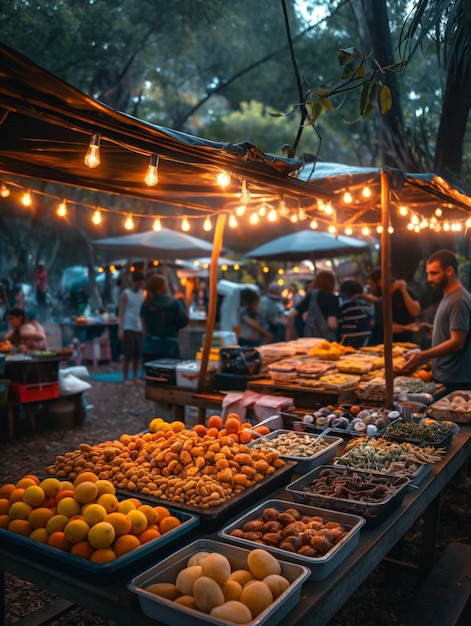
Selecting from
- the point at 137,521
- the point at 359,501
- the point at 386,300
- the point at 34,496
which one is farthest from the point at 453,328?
the point at 34,496

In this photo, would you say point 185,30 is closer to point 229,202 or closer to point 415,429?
point 229,202

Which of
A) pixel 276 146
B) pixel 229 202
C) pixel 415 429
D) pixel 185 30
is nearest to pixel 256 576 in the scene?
pixel 415 429

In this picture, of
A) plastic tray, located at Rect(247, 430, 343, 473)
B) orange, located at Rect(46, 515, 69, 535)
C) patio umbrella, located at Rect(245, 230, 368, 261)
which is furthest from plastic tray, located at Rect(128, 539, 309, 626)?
patio umbrella, located at Rect(245, 230, 368, 261)

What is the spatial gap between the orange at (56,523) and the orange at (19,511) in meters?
0.18

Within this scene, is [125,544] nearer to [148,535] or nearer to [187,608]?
[148,535]

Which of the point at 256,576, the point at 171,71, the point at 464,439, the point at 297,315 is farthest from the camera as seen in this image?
the point at 171,71

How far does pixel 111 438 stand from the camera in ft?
25.5

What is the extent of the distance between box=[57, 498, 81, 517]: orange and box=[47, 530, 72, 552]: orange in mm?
126

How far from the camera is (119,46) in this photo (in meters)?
15.0

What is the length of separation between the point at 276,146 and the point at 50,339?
595 inches

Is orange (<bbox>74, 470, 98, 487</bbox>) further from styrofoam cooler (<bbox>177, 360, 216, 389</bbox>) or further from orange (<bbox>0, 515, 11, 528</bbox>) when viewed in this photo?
styrofoam cooler (<bbox>177, 360, 216, 389</bbox>)

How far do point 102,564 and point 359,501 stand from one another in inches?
51.0

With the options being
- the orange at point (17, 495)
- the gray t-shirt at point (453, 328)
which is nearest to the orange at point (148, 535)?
the orange at point (17, 495)

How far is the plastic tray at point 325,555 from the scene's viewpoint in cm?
220
